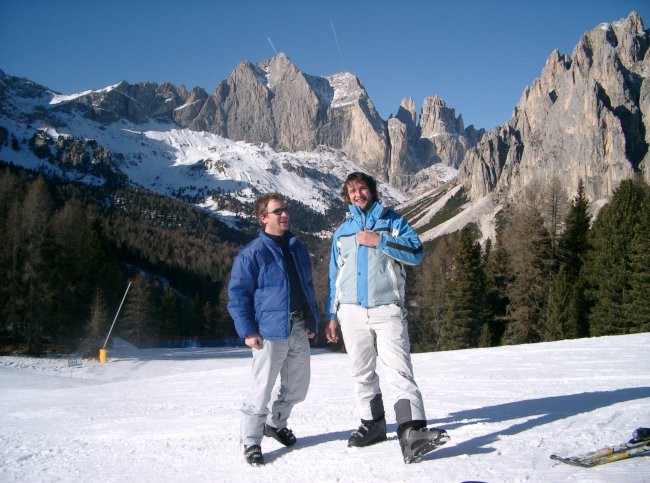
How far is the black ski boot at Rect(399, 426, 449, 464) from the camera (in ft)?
11.8

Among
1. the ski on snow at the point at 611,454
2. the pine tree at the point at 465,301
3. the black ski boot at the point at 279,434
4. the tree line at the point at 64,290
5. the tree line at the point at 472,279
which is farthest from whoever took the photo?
the pine tree at the point at 465,301

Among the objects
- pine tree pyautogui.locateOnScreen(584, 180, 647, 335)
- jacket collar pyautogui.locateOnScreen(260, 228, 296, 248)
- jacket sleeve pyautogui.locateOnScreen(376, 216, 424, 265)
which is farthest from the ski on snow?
pine tree pyautogui.locateOnScreen(584, 180, 647, 335)

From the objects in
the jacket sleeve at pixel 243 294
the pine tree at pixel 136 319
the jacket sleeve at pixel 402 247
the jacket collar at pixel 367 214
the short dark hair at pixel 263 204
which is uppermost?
the short dark hair at pixel 263 204

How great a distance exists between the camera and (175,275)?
88.8 metres

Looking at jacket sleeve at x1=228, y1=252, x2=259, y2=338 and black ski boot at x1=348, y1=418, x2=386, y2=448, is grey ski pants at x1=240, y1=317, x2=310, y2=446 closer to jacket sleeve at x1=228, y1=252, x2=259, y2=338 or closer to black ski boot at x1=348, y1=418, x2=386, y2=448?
jacket sleeve at x1=228, y1=252, x2=259, y2=338

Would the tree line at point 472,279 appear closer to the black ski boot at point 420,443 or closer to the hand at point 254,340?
the black ski boot at point 420,443

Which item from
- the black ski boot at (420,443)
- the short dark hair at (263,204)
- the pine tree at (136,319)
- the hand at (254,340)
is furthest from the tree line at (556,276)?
the pine tree at (136,319)

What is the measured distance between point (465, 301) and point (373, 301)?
30.5 meters

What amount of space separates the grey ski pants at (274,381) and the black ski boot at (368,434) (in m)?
0.60

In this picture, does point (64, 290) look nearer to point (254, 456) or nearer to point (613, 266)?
point (254, 456)

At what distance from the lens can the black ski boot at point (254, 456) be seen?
12.9ft

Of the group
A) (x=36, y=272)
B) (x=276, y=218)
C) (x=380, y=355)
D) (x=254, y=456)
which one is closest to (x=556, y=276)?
(x=380, y=355)

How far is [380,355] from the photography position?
407 cm

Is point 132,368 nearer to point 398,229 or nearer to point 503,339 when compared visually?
point 503,339
